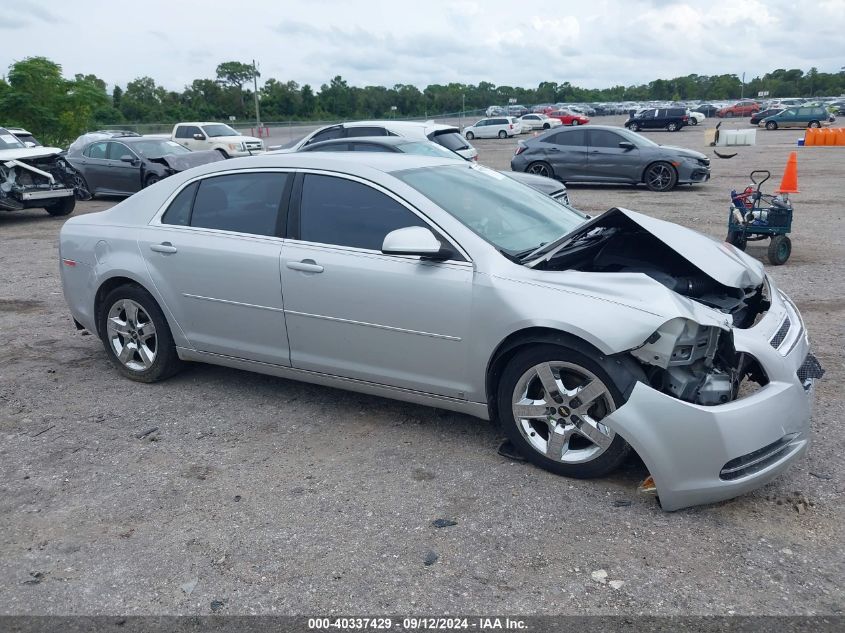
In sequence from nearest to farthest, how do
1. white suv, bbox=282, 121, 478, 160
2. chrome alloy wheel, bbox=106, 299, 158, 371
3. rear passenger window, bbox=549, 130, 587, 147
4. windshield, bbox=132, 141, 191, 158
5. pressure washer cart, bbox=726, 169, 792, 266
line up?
chrome alloy wheel, bbox=106, 299, 158, 371, pressure washer cart, bbox=726, 169, 792, 266, white suv, bbox=282, 121, 478, 160, windshield, bbox=132, 141, 191, 158, rear passenger window, bbox=549, 130, 587, 147

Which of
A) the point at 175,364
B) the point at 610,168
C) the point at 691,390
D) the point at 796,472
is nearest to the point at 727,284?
the point at 691,390

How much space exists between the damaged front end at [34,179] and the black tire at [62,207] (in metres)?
0.04

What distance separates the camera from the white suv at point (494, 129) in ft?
155

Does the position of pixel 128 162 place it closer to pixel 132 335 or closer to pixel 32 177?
pixel 32 177

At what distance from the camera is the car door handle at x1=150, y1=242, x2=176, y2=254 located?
5082mm

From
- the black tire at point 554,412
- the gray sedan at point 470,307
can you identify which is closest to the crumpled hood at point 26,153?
the gray sedan at point 470,307

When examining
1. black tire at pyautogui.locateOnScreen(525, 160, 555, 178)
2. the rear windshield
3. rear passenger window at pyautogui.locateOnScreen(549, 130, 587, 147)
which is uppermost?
the rear windshield

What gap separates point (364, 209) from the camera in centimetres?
453

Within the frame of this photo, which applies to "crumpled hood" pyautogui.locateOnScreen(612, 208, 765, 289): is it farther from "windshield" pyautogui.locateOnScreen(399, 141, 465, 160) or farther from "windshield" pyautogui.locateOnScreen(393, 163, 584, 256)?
"windshield" pyautogui.locateOnScreen(399, 141, 465, 160)

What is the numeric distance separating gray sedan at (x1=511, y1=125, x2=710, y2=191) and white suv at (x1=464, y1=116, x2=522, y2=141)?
96.8 feet

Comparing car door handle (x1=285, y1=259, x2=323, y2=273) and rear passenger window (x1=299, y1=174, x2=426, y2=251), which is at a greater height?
rear passenger window (x1=299, y1=174, x2=426, y2=251)

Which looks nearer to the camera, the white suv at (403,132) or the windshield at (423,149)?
the windshield at (423,149)

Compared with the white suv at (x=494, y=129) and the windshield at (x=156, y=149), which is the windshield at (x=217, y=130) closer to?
the windshield at (x=156, y=149)

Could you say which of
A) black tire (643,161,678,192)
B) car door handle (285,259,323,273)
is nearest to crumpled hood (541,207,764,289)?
car door handle (285,259,323,273)
